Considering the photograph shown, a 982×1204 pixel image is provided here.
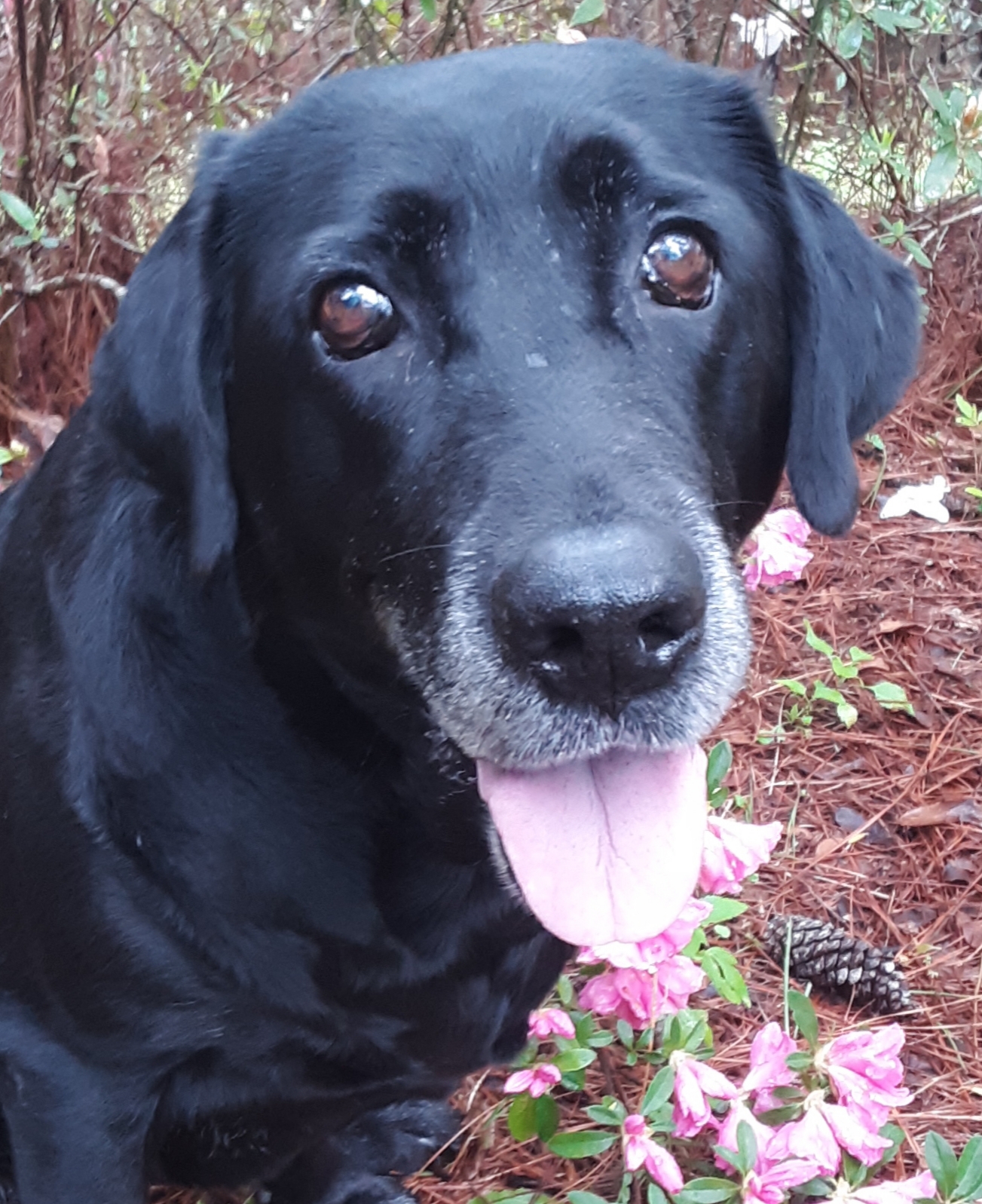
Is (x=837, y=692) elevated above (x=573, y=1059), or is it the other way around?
(x=573, y=1059)

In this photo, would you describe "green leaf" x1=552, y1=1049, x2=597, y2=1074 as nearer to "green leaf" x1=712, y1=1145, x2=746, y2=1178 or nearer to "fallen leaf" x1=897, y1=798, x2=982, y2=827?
"green leaf" x1=712, y1=1145, x2=746, y2=1178

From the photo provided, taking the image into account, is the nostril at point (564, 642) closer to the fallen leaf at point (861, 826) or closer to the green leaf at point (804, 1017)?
the green leaf at point (804, 1017)

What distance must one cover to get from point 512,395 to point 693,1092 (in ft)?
3.23

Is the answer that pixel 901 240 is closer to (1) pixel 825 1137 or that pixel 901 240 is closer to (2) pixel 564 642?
(1) pixel 825 1137

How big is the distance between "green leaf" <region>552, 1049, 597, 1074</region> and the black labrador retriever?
22cm

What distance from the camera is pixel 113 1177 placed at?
1489mm

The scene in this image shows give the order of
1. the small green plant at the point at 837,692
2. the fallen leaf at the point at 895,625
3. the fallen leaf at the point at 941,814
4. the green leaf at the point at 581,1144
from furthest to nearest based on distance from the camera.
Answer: the fallen leaf at the point at 895,625, the small green plant at the point at 837,692, the fallen leaf at the point at 941,814, the green leaf at the point at 581,1144

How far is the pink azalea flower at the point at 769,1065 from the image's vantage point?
1549mm

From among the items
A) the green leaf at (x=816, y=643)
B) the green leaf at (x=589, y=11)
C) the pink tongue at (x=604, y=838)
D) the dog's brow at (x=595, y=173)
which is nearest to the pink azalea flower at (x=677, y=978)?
the pink tongue at (x=604, y=838)

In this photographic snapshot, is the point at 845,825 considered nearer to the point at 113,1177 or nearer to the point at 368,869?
the point at 368,869

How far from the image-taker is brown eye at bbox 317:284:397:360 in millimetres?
1238

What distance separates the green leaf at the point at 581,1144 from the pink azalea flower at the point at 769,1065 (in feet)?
0.74

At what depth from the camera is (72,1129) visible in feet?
4.83

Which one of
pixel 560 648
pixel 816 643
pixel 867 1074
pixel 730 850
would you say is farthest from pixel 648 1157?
pixel 816 643
